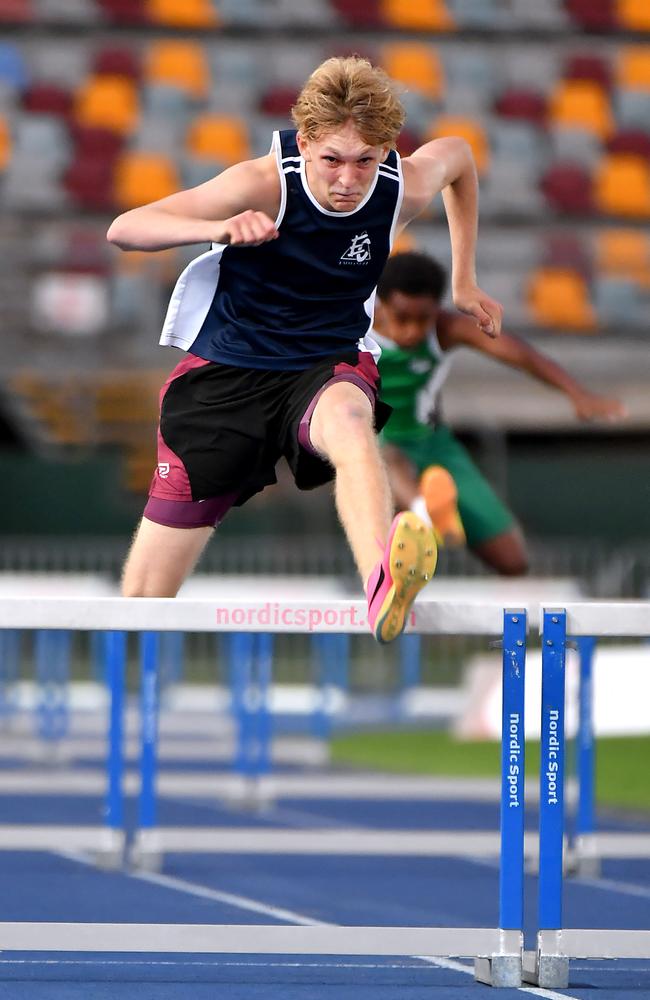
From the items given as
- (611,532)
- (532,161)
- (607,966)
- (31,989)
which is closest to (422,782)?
(607,966)

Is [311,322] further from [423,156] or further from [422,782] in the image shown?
[422,782]

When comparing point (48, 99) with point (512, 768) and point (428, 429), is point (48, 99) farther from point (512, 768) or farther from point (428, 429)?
point (512, 768)

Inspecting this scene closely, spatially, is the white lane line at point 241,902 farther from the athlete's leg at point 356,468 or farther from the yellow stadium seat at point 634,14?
the yellow stadium seat at point 634,14

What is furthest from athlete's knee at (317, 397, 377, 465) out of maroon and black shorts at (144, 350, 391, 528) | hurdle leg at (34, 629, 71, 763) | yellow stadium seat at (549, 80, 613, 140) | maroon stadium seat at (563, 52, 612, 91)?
maroon stadium seat at (563, 52, 612, 91)

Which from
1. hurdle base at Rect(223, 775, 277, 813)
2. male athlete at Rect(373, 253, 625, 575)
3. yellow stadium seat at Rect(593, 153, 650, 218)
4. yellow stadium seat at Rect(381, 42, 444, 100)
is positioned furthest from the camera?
yellow stadium seat at Rect(381, 42, 444, 100)

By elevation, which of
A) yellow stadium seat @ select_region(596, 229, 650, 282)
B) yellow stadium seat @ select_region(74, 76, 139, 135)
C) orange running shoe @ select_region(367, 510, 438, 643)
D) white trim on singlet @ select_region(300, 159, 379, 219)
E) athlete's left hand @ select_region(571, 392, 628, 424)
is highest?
yellow stadium seat @ select_region(74, 76, 139, 135)

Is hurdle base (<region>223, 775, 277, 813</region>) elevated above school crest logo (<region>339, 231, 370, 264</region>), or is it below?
below

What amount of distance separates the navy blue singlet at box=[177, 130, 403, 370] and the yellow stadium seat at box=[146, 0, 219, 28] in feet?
56.6

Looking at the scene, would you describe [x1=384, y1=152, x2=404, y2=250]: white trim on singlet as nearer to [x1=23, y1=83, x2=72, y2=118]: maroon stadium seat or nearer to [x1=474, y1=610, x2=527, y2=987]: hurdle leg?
[x1=474, y1=610, x2=527, y2=987]: hurdle leg

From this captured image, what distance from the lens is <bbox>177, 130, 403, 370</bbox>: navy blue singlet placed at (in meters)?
4.38

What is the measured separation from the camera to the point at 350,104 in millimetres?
4207

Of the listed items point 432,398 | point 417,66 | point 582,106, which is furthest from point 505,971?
point 417,66

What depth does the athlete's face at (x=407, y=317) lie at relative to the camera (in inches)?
254

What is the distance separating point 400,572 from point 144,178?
15669mm
